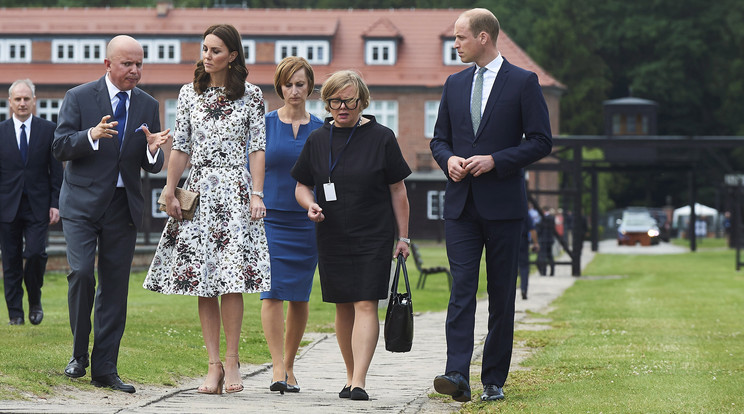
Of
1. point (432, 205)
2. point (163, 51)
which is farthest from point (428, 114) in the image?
point (163, 51)

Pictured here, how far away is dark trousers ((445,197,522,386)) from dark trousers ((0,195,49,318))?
18.5 feet

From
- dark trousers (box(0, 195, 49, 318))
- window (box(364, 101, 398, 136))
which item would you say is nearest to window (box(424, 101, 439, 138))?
window (box(364, 101, 398, 136))

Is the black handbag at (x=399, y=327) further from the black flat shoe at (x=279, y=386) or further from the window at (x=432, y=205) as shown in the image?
the window at (x=432, y=205)

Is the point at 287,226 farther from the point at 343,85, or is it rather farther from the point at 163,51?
the point at 163,51

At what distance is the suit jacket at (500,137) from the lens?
303 inches

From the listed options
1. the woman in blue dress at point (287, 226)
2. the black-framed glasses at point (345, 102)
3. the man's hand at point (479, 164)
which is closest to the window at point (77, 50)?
the woman in blue dress at point (287, 226)

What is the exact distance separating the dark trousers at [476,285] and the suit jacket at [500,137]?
79 millimetres

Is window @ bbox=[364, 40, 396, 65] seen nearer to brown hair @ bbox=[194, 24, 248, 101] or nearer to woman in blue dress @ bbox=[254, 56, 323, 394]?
woman in blue dress @ bbox=[254, 56, 323, 394]

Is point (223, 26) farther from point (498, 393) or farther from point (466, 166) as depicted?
point (498, 393)

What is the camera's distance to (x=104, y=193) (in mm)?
7871

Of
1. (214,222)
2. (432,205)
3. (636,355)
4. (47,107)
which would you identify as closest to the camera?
(214,222)

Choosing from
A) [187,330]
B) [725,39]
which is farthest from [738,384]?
[725,39]

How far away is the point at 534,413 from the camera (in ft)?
23.1

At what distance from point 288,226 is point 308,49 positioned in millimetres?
53300
